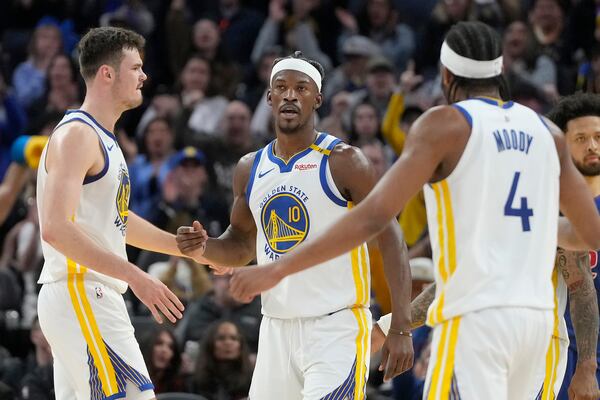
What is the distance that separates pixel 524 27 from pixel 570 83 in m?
0.84

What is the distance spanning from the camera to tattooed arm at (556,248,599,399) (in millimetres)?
6246

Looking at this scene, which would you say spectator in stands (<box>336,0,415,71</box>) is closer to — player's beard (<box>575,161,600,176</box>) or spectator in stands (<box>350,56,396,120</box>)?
spectator in stands (<box>350,56,396,120</box>)

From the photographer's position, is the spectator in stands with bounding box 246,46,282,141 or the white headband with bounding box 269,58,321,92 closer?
the white headband with bounding box 269,58,321,92

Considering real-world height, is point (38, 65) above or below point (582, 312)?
above

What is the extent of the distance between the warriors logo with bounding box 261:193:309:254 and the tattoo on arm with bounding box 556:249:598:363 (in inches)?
58.6

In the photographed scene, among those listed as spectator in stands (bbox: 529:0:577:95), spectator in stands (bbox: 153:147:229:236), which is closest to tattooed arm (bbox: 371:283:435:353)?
spectator in stands (bbox: 153:147:229:236)

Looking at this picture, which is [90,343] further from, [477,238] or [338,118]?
[338,118]

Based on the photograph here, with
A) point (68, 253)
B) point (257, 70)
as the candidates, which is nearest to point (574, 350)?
point (68, 253)

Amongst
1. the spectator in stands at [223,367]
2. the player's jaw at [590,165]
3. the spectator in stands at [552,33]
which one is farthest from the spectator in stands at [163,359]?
the spectator in stands at [552,33]

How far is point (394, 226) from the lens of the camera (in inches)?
257

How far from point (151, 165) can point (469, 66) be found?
8.54 m

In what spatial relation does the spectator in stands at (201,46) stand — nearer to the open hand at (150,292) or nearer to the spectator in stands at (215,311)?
the spectator in stands at (215,311)

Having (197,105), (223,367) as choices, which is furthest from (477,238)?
(197,105)

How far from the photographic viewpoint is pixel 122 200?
6.69m
